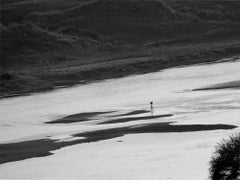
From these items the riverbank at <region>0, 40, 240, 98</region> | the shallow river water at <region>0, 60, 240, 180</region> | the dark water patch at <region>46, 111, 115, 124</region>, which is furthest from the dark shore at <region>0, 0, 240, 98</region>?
the dark water patch at <region>46, 111, 115, 124</region>

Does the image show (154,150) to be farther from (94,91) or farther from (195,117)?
(94,91)

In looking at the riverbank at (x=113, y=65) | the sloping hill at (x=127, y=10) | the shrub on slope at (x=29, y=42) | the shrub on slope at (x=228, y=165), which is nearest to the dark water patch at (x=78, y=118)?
the riverbank at (x=113, y=65)

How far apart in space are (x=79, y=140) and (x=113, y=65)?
31.8 meters

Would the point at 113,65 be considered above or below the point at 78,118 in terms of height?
above

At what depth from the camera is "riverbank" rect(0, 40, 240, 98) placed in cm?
6112

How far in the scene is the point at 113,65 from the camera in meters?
69.0

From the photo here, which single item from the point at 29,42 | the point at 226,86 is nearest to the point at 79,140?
the point at 226,86

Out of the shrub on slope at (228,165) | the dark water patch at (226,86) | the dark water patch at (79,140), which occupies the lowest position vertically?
the dark water patch at (79,140)

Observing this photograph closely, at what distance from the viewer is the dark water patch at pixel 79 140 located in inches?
1384

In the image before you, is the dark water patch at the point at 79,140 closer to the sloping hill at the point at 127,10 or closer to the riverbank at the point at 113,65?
the riverbank at the point at 113,65

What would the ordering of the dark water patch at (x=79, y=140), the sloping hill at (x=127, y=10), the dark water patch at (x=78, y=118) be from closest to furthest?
the dark water patch at (x=79, y=140) < the dark water patch at (x=78, y=118) < the sloping hill at (x=127, y=10)

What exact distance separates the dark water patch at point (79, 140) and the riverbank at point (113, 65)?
19699 mm

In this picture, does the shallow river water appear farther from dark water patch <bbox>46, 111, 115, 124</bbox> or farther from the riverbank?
the riverbank

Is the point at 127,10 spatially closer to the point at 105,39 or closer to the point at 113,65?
the point at 105,39
